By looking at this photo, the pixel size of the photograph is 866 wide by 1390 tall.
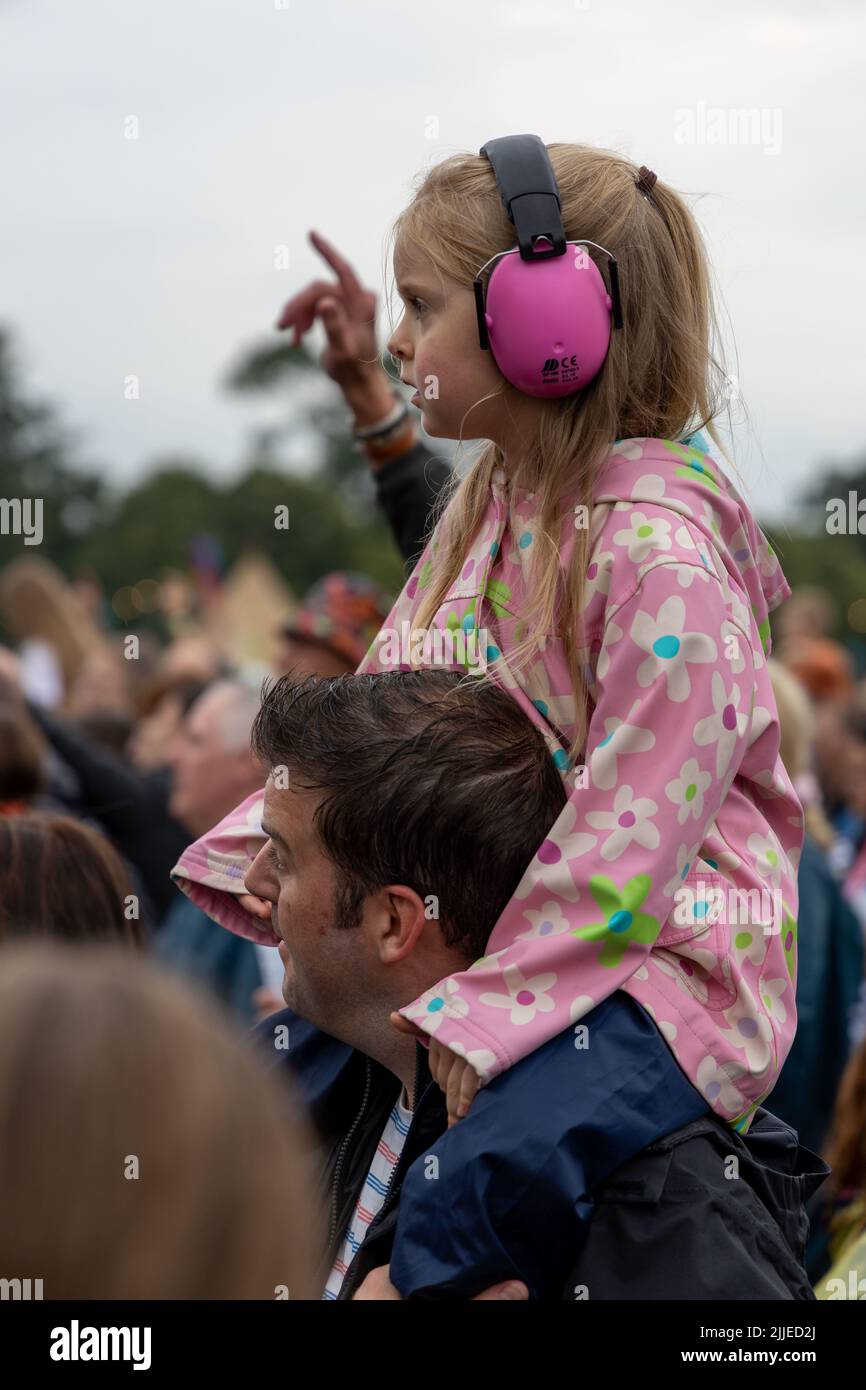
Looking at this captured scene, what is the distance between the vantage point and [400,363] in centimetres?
Result: 261

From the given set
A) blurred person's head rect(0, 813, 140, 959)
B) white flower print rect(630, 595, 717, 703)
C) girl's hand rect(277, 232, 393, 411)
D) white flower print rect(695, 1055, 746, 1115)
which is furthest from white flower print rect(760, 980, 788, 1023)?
girl's hand rect(277, 232, 393, 411)

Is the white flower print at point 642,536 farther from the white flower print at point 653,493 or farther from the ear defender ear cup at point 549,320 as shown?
the ear defender ear cup at point 549,320

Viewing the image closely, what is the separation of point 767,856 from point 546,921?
1.40 ft

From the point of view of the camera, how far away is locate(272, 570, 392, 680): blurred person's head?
573 cm

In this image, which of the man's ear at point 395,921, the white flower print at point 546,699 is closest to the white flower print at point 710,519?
the white flower print at point 546,699

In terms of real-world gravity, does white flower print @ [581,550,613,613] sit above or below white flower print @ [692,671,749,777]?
above

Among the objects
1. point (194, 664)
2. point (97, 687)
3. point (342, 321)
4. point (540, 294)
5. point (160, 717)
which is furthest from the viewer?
point (97, 687)

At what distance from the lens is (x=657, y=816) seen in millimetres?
2180

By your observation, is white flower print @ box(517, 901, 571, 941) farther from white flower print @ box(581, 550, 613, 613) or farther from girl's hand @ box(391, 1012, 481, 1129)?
white flower print @ box(581, 550, 613, 613)

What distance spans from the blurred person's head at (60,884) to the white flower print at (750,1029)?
1479mm

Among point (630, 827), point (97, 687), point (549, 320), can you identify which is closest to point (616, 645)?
point (630, 827)

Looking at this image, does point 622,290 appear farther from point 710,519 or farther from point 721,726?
point 721,726
